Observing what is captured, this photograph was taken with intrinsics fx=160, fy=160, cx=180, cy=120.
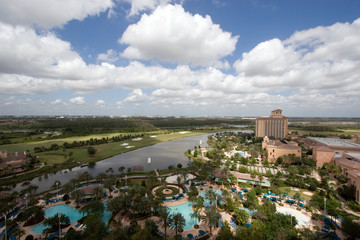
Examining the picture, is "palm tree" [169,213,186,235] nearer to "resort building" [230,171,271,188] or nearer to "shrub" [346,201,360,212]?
"resort building" [230,171,271,188]

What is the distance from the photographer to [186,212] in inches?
1030

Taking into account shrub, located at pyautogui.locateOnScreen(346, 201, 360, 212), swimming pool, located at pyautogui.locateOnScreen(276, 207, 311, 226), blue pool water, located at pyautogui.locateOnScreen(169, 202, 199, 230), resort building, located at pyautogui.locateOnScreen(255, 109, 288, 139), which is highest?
resort building, located at pyautogui.locateOnScreen(255, 109, 288, 139)

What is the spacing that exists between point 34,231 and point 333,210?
4194 centimetres

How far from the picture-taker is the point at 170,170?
150 ft

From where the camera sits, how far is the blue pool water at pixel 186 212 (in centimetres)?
2338

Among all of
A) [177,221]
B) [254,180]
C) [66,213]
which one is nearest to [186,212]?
[177,221]

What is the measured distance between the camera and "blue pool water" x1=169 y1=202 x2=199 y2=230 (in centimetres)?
2338

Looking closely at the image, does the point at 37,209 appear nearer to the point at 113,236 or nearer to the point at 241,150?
the point at 113,236

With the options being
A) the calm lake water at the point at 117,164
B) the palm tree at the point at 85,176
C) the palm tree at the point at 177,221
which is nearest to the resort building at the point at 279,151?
the calm lake water at the point at 117,164

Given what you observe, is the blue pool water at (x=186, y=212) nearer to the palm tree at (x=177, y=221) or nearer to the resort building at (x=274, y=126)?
the palm tree at (x=177, y=221)

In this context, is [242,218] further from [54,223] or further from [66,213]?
[66,213]

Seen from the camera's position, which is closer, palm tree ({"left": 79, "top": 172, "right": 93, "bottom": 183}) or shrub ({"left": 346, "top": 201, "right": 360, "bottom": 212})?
shrub ({"left": 346, "top": 201, "right": 360, "bottom": 212})

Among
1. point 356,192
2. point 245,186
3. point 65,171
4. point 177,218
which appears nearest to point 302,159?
point 356,192

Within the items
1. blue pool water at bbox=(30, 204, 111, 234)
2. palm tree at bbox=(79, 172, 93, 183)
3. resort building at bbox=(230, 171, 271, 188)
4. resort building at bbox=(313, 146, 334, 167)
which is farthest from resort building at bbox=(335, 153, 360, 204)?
palm tree at bbox=(79, 172, 93, 183)
